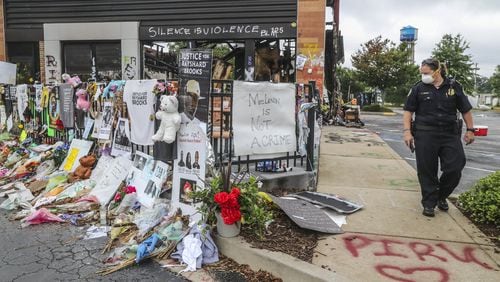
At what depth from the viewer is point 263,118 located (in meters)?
5.18

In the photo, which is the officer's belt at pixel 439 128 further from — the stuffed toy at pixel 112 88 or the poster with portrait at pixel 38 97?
the poster with portrait at pixel 38 97

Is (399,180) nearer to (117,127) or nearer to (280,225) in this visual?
(280,225)

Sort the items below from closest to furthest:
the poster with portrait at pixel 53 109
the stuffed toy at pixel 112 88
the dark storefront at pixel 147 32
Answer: the stuffed toy at pixel 112 88 < the poster with portrait at pixel 53 109 < the dark storefront at pixel 147 32

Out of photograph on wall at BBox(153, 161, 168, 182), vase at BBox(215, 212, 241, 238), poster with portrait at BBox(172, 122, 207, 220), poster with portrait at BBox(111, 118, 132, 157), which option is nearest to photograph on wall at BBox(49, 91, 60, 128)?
poster with portrait at BBox(111, 118, 132, 157)

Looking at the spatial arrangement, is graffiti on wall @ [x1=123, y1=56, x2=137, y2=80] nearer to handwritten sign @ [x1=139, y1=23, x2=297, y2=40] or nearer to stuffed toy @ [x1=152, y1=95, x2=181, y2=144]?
handwritten sign @ [x1=139, y1=23, x2=297, y2=40]

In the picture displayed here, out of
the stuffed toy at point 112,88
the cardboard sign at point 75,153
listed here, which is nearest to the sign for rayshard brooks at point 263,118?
the stuffed toy at point 112,88

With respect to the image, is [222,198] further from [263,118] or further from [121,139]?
[121,139]

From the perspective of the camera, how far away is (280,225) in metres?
4.05

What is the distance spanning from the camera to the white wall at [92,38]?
1334cm

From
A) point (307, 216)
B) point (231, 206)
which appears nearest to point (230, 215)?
point (231, 206)

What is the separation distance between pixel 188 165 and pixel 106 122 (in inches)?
98.9

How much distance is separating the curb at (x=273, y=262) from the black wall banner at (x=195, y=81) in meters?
1.40

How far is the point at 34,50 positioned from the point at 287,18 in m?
9.05

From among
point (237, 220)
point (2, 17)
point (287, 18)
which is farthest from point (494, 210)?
point (2, 17)
